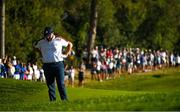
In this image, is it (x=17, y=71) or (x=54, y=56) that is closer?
(x=54, y=56)

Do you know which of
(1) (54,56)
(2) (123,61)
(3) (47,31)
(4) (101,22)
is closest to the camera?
(3) (47,31)

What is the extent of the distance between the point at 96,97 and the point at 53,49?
1.61 meters

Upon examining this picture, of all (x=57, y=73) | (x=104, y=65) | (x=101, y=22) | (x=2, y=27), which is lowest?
(x=57, y=73)

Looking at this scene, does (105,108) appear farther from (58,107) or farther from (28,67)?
(28,67)

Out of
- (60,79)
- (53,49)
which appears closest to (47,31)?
(53,49)

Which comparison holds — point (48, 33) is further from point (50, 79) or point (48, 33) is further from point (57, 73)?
point (50, 79)

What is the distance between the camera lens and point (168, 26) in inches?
2283

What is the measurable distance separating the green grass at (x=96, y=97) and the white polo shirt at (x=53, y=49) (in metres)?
1.04

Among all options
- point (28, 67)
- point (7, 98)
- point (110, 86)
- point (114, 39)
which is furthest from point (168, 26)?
point (7, 98)

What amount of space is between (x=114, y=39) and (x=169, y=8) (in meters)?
7.06

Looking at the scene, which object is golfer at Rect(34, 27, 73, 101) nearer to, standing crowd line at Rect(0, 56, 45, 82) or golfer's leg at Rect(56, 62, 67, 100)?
golfer's leg at Rect(56, 62, 67, 100)

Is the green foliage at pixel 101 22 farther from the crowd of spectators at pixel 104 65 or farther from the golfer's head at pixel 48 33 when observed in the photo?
the golfer's head at pixel 48 33

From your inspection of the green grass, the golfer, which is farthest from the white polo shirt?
the green grass

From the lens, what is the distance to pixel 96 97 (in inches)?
590
